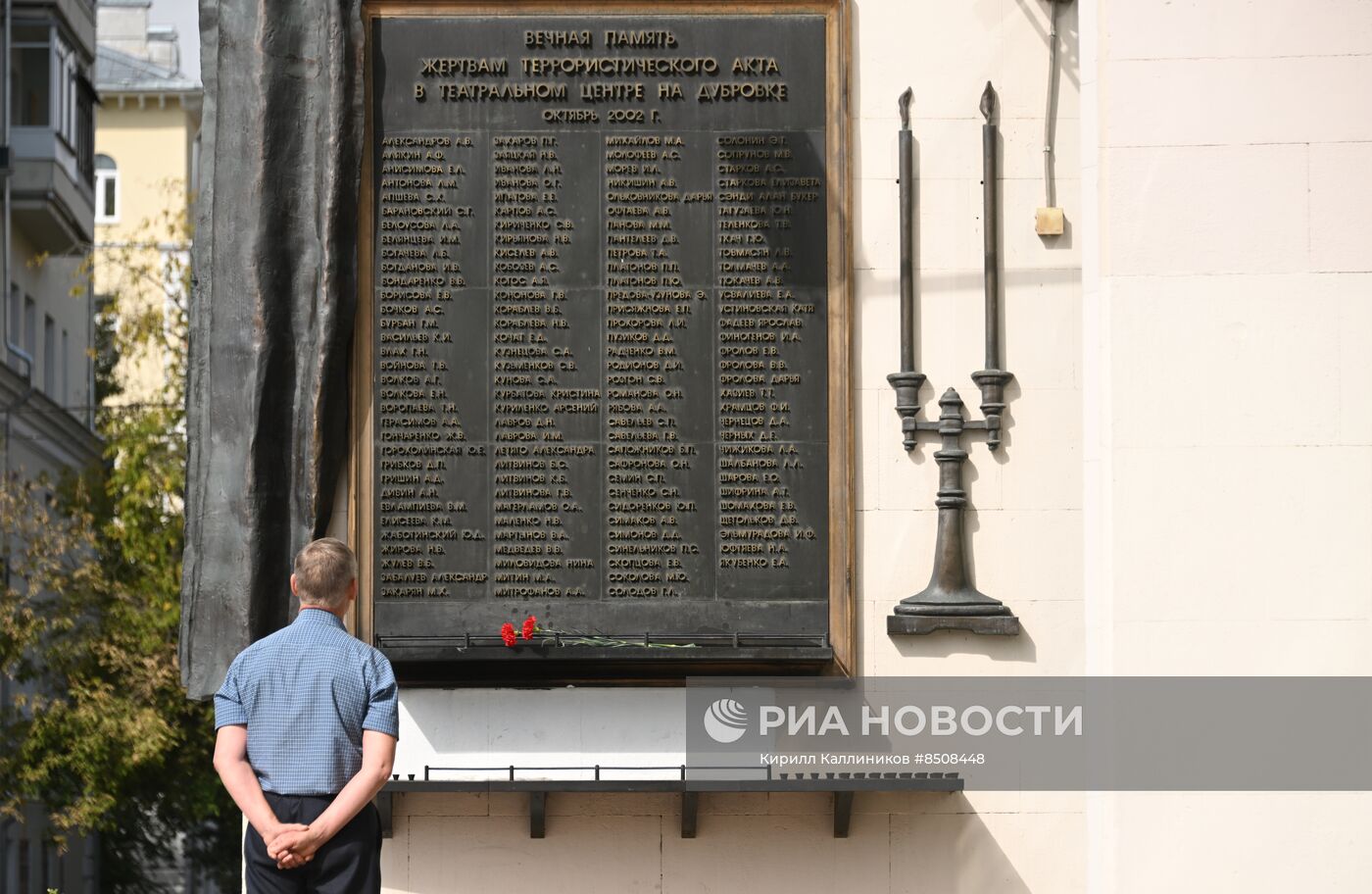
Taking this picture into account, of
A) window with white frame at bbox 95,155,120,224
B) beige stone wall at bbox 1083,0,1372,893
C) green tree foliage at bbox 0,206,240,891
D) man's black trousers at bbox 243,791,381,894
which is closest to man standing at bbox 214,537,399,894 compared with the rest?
man's black trousers at bbox 243,791,381,894

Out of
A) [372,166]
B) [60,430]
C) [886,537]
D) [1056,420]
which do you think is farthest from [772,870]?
[60,430]

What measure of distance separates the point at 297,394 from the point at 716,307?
2.30 metres

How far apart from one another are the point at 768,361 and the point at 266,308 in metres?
2.72

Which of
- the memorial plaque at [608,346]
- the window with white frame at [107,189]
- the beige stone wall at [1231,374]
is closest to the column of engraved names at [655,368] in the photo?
the memorial plaque at [608,346]

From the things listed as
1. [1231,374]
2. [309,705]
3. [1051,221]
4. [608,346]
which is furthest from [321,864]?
[1051,221]

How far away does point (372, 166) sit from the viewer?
10.6 m

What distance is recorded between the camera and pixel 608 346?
1047cm

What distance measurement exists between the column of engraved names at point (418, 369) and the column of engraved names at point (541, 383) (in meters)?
0.21

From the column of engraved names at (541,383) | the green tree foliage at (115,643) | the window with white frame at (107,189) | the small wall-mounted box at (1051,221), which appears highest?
the window with white frame at (107,189)

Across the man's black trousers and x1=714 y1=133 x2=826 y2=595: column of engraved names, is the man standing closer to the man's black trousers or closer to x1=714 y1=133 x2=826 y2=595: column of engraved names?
Answer: the man's black trousers

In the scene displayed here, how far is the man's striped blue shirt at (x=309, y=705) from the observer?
6832 millimetres

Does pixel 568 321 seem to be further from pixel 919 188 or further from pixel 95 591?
pixel 95 591

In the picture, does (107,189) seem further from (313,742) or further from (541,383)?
(313,742)

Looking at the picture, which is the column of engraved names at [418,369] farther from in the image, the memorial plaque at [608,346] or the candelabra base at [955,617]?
the candelabra base at [955,617]
